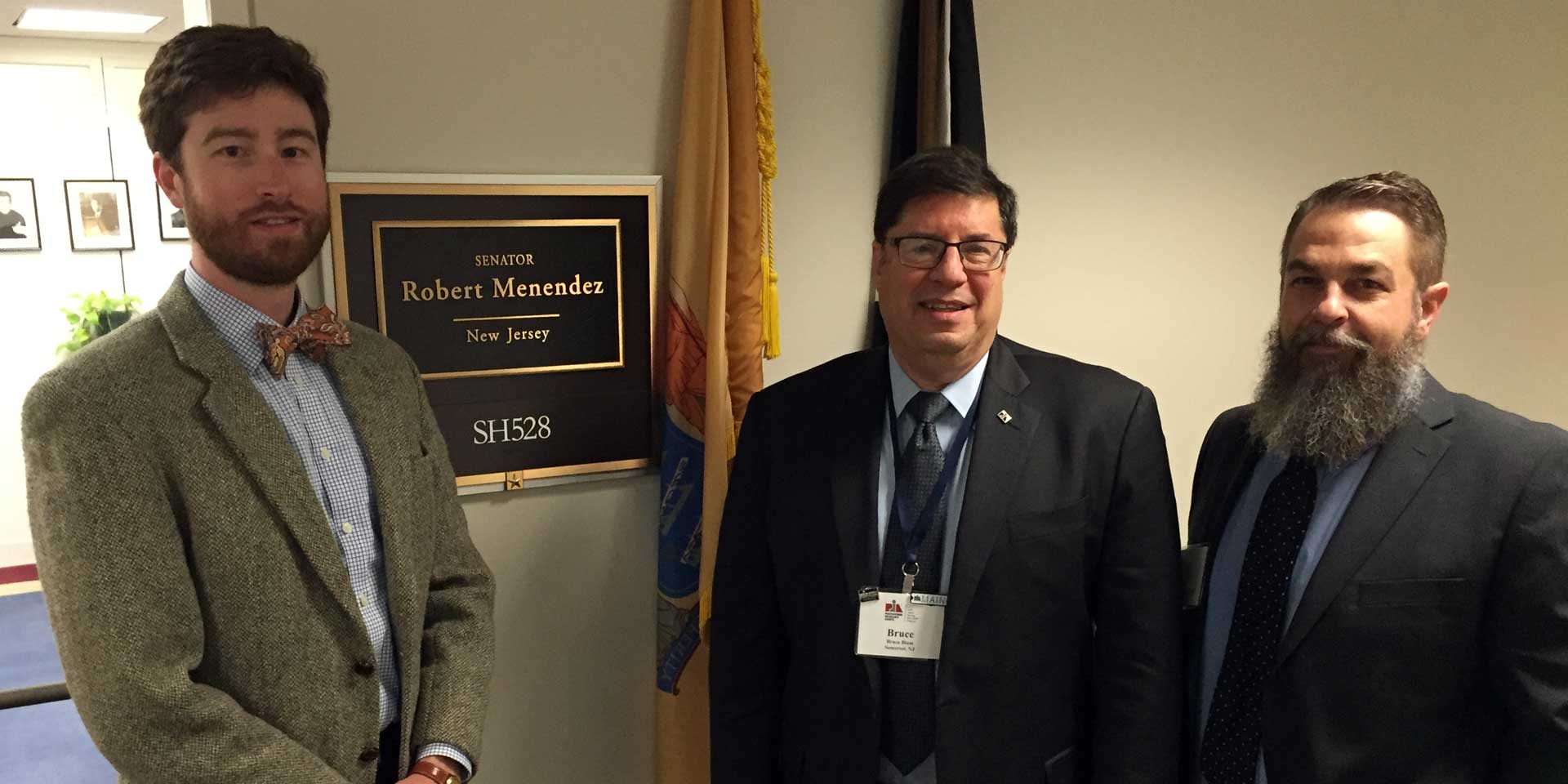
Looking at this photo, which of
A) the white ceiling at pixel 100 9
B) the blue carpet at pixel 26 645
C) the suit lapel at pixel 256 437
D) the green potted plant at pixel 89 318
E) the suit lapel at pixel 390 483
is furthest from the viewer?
the white ceiling at pixel 100 9

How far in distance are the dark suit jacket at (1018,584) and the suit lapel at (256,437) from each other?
2.21 feet

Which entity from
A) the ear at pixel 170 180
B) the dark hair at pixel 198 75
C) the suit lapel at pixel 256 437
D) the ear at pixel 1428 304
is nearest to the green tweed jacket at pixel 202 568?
the suit lapel at pixel 256 437

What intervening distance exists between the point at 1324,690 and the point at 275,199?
1.64 metres

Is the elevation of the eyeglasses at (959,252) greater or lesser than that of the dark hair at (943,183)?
lesser

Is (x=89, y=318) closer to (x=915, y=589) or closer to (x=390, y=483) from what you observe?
(x=390, y=483)

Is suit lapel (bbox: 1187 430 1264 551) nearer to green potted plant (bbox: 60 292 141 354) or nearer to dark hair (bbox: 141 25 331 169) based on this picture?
dark hair (bbox: 141 25 331 169)

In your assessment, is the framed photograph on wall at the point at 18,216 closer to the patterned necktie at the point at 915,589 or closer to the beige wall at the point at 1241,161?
the patterned necktie at the point at 915,589

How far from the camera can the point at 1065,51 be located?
2.65 metres

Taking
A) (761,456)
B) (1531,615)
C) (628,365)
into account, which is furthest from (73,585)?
(1531,615)

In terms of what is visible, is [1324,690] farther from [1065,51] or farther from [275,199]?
A: [1065,51]

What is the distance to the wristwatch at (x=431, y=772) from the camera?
56.9 inches

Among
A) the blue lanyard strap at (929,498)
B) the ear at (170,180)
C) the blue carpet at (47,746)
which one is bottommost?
the blue carpet at (47,746)

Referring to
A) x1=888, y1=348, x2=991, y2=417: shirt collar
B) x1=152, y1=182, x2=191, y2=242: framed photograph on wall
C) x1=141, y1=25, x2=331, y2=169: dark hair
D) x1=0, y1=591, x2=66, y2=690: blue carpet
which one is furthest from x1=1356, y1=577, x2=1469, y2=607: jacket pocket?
x1=152, y1=182, x2=191, y2=242: framed photograph on wall

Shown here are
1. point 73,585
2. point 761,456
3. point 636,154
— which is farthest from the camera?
point 636,154
